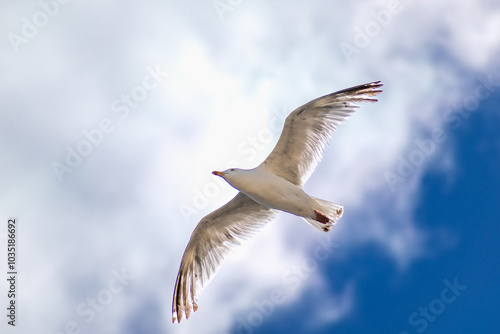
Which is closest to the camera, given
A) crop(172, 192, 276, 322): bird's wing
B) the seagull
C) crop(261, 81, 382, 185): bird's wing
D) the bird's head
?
crop(261, 81, 382, 185): bird's wing

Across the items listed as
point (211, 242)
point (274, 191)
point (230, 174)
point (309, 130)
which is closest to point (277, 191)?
point (274, 191)

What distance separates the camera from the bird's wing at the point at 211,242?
46.2 feet

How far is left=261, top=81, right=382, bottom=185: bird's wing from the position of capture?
12898 mm

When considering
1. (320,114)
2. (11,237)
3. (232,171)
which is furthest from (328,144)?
(11,237)

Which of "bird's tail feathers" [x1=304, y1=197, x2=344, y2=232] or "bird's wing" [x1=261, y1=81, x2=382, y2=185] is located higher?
"bird's wing" [x1=261, y1=81, x2=382, y2=185]

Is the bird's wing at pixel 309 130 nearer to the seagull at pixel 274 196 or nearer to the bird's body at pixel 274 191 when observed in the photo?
the seagull at pixel 274 196

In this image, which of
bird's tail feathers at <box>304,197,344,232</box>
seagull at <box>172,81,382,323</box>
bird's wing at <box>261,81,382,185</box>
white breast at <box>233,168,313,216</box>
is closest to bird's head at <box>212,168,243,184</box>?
seagull at <box>172,81,382,323</box>

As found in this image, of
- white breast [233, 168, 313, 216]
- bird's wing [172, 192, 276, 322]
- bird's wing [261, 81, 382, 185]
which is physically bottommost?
bird's wing [172, 192, 276, 322]

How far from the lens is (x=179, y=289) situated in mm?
14281

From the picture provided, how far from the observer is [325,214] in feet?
43.0

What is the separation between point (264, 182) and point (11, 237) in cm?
532

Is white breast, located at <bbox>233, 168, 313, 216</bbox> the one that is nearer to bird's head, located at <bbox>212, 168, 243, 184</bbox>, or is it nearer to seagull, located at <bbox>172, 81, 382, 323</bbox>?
seagull, located at <bbox>172, 81, 382, 323</bbox>

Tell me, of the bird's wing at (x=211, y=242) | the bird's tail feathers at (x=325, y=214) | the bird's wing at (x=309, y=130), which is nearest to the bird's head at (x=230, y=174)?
the bird's wing at (x=309, y=130)

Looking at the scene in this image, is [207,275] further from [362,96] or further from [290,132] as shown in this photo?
[362,96]
